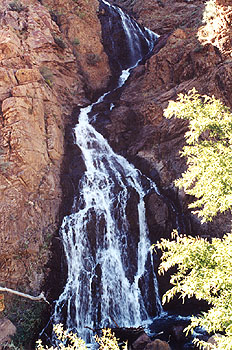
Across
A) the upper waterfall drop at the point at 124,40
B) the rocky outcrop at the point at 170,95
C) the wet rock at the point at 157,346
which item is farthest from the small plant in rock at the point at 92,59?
the wet rock at the point at 157,346

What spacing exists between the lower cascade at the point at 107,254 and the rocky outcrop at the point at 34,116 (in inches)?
55.9

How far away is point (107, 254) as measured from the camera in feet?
44.1

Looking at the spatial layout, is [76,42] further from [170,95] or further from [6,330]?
[6,330]

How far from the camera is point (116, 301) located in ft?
40.0

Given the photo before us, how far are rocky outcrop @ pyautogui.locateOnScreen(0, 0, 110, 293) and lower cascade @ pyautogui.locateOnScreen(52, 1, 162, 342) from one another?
1420 mm

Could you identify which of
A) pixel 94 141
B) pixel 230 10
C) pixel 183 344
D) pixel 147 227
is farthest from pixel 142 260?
pixel 230 10

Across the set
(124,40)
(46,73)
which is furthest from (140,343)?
(124,40)

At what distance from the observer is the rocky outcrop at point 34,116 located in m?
12.8

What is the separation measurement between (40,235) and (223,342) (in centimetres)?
1106

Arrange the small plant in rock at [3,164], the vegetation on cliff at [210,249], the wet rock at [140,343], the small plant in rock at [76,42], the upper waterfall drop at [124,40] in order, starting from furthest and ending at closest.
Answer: the upper waterfall drop at [124,40]
the small plant in rock at [76,42]
the small plant in rock at [3,164]
the wet rock at [140,343]
the vegetation on cliff at [210,249]

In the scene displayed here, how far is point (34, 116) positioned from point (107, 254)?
9.24m

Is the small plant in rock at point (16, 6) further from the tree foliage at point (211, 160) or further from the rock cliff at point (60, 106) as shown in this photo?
the tree foliage at point (211, 160)

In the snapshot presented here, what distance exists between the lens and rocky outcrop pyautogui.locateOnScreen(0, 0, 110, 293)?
12766mm

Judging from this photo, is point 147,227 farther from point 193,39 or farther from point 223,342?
point 193,39
